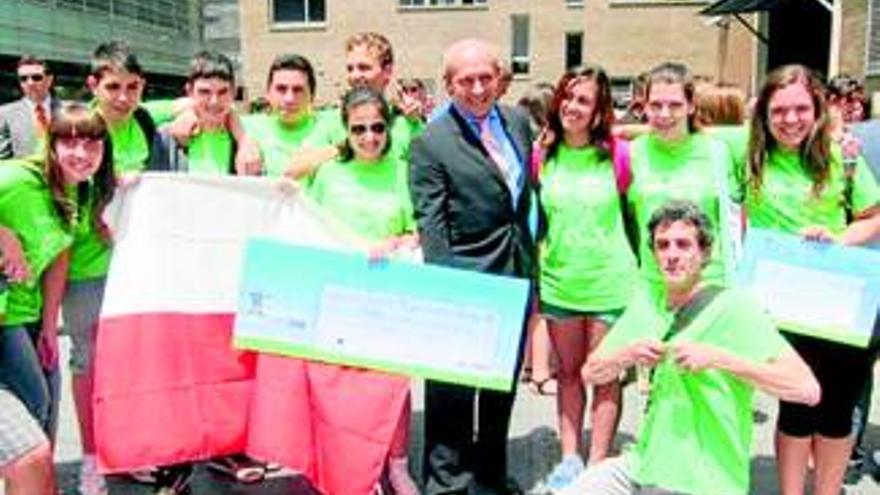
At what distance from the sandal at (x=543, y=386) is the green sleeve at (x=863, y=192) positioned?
2.86m

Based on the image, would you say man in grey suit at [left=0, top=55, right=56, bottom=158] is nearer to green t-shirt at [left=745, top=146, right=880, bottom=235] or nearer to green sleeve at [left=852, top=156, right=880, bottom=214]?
green t-shirt at [left=745, top=146, right=880, bottom=235]

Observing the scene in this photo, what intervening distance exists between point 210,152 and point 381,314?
3.81 ft

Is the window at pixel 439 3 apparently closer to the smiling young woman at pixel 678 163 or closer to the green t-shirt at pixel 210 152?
the green t-shirt at pixel 210 152

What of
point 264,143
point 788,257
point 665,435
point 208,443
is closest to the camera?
point 665,435

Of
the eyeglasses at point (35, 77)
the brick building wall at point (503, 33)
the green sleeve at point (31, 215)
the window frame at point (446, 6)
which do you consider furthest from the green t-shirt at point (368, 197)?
the window frame at point (446, 6)

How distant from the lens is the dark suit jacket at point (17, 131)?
6.10 m

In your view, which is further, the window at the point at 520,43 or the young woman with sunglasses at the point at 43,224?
the window at the point at 520,43

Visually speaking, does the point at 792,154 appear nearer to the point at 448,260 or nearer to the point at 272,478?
the point at 448,260

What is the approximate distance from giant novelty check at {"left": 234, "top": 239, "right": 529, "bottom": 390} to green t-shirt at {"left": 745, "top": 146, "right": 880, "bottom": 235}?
992 mm

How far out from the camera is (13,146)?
625 centimetres

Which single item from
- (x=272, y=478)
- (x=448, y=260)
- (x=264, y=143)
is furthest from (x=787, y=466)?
(x=264, y=143)

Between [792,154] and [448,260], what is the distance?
1337 millimetres

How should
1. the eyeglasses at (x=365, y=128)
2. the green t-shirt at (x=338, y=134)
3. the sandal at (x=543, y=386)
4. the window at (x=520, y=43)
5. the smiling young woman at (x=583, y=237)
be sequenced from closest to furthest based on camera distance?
the eyeglasses at (x=365, y=128)
the smiling young woman at (x=583, y=237)
the green t-shirt at (x=338, y=134)
the sandal at (x=543, y=386)
the window at (x=520, y=43)

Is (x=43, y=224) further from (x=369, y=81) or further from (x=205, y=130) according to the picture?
(x=369, y=81)
